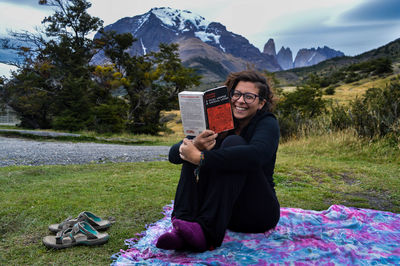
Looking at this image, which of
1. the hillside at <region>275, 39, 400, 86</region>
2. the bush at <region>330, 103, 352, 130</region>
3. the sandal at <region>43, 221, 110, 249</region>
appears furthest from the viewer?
the hillside at <region>275, 39, 400, 86</region>

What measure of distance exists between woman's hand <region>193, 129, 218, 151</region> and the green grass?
0.99 metres

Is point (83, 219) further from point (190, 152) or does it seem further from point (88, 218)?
point (190, 152)

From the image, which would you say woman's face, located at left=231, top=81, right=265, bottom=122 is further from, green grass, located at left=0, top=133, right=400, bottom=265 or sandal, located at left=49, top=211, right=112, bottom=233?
sandal, located at left=49, top=211, right=112, bottom=233

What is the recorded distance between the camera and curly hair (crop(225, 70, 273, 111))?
7.44 ft

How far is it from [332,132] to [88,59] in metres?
17.0

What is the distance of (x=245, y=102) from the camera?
2207 millimetres

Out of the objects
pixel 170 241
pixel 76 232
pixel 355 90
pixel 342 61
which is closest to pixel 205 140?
pixel 170 241

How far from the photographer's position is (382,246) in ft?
6.93

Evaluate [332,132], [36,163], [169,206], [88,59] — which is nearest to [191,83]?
[88,59]

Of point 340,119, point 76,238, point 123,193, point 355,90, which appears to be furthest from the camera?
point 355,90

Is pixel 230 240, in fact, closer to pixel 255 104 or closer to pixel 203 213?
pixel 203 213

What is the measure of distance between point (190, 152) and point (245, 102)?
2.00 feet

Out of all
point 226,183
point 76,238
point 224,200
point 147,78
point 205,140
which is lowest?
point 76,238

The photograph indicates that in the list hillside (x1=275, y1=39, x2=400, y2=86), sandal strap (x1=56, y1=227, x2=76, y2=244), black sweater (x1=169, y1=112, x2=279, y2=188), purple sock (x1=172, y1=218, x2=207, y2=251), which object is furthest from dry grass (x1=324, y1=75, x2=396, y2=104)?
sandal strap (x1=56, y1=227, x2=76, y2=244)
